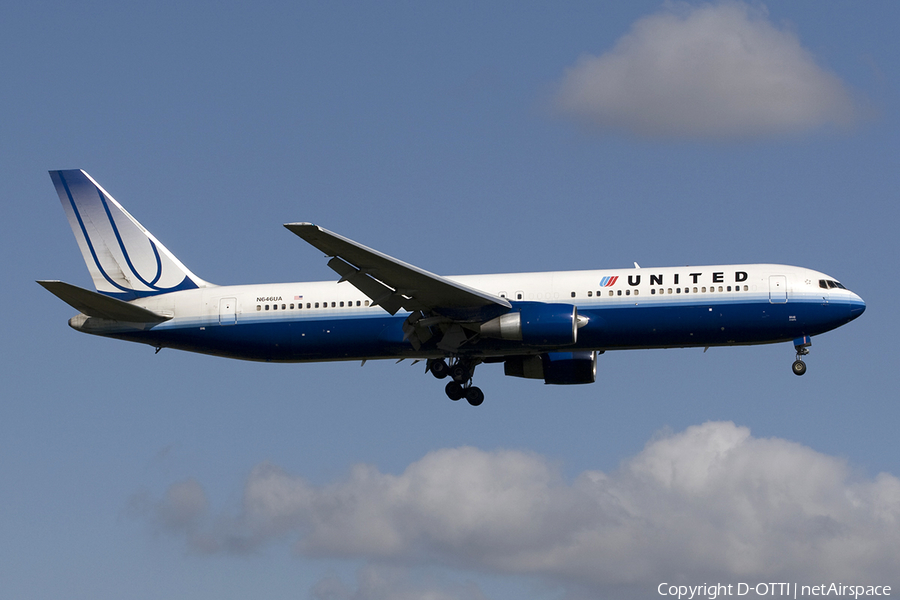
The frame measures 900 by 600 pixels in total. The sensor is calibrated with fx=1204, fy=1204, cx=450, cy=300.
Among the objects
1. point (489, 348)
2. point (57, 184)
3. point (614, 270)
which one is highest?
point (57, 184)

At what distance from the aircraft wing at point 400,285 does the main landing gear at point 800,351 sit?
1179cm

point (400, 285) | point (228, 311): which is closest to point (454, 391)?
point (400, 285)

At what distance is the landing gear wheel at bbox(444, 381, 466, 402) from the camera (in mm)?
53250

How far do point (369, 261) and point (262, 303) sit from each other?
804 centimetres

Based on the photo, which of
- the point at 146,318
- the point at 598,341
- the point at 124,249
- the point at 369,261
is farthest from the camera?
the point at 124,249

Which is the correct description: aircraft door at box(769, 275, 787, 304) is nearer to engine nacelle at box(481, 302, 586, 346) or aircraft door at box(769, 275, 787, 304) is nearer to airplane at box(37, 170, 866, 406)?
airplane at box(37, 170, 866, 406)

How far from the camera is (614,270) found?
49.6 meters

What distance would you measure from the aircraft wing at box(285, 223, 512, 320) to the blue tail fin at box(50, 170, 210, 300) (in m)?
10.4

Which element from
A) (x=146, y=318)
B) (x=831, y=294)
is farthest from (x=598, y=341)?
(x=146, y=318)

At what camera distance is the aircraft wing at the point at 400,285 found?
44.7 metres

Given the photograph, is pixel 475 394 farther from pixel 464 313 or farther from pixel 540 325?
pixel 540 325

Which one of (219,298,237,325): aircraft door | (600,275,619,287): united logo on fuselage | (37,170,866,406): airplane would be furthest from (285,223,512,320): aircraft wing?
(219,298,237,325): aircraft door

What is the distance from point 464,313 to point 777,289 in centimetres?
1256

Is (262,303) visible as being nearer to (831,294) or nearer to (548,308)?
(548,308)
